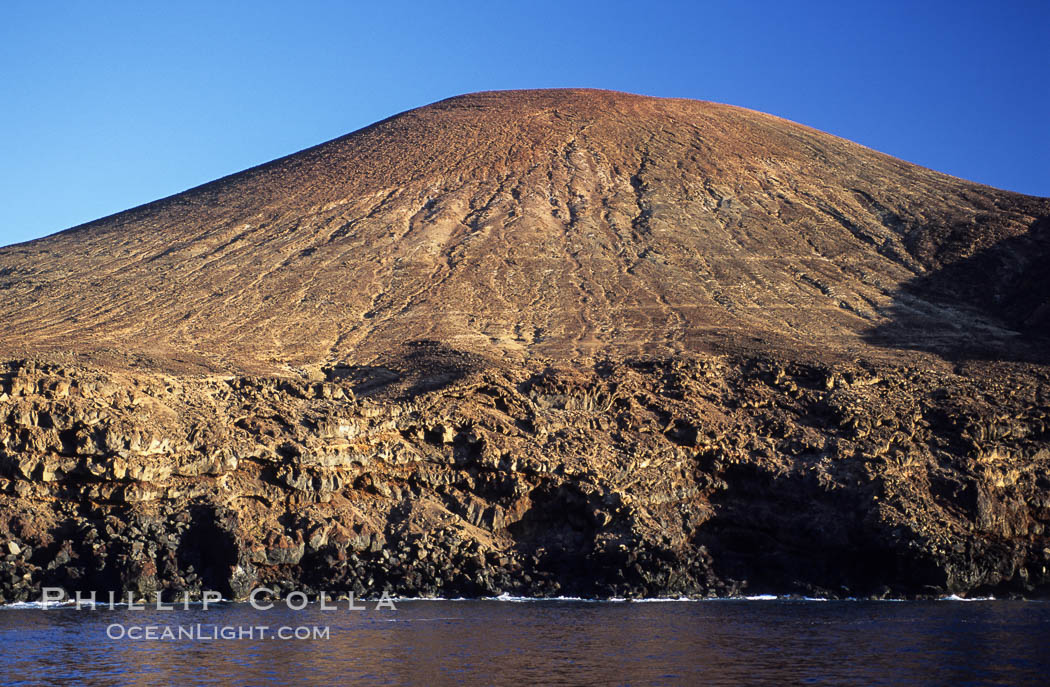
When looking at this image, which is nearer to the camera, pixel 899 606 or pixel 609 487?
pixel 899 606

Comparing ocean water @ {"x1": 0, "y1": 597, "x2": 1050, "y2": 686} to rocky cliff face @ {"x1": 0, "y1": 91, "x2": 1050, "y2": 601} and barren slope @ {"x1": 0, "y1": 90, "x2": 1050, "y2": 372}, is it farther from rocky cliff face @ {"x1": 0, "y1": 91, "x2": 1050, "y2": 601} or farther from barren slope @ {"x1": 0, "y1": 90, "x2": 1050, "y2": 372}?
barren slope @ {"x1": 0, "y1": 90, "x2": 1050, "y2": 372}

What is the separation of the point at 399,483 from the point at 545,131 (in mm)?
44331

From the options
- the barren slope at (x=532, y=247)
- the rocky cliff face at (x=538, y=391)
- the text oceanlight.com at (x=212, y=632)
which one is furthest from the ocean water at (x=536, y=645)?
the barren slope at (x=532, y=247)

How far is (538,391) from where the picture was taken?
148 feet

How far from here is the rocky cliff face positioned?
122 ft

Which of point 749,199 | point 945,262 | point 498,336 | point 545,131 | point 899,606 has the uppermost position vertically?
point 545,131

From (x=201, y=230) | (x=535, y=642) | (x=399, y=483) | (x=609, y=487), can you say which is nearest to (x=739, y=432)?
(x=609, y=487)

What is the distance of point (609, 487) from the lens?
4056cm

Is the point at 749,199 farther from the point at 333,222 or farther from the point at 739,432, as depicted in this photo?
the point at 739,432

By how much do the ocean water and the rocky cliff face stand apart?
3.60m

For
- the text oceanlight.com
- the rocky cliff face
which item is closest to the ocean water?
the text oceanlight.com

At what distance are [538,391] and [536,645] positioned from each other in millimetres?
19618

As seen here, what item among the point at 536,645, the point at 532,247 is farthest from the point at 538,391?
the point at 532,247

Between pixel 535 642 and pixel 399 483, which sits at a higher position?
pixel 399 483
